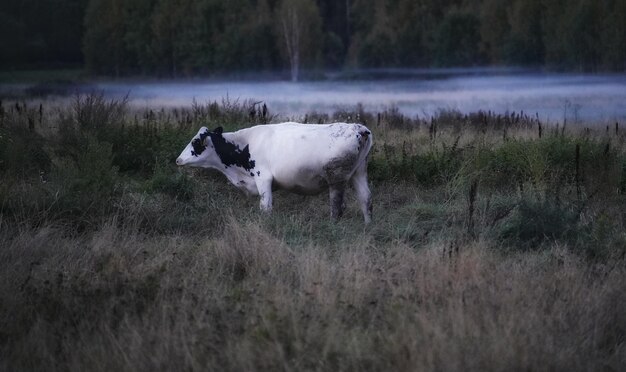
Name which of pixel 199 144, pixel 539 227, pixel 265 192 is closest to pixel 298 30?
pixel 199 144

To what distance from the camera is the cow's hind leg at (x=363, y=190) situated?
11.8m

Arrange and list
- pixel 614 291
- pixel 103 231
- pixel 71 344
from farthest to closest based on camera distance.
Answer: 1. pixel 103 231
2. pixel 614 291
3. pixel 71 344

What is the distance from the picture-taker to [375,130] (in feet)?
66.1

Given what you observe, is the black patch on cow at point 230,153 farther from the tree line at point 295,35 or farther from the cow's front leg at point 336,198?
the tree line at point 295,35

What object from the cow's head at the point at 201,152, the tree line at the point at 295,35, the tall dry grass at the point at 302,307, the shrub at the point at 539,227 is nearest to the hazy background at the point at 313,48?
the tree line at the point at 295,35

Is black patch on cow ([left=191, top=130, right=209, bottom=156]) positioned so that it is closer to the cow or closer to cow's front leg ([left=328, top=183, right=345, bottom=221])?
the cow

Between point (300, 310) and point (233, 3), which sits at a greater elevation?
point (233, 3)

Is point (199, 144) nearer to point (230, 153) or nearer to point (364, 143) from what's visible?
point (230, 153)

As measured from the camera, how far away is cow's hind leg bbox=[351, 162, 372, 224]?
38.9 feet

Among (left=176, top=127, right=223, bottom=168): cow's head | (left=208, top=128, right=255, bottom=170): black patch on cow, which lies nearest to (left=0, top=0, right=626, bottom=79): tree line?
(left=176, top=127, right=223, bottom=168): cow's head

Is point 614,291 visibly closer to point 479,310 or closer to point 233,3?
point 479,310

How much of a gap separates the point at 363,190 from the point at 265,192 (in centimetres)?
133

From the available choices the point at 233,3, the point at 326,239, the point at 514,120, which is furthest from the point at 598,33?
the point at 326,239

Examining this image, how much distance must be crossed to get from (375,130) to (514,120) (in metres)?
3.63
